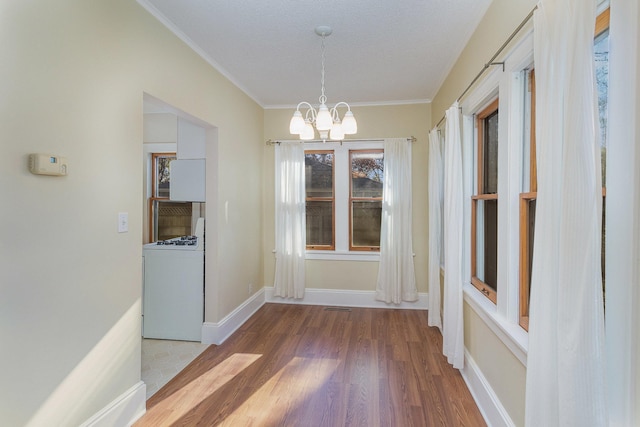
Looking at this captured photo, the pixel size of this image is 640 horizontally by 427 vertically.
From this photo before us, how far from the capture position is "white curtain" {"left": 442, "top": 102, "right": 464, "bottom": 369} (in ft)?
8.78

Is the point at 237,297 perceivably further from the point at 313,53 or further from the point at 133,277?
the point at 313,53

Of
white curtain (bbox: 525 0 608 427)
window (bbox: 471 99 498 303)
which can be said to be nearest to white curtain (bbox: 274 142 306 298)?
window (bbox: 471 99 498 303)

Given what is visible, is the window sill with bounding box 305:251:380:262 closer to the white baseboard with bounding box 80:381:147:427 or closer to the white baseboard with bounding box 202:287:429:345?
the white baseboard with bounding box 202:287:429:345

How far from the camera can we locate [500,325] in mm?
1923

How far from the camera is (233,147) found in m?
3.62

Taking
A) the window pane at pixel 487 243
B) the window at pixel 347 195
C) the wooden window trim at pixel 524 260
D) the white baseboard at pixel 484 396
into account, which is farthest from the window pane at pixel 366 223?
the wooden window trim at pixel 524 260

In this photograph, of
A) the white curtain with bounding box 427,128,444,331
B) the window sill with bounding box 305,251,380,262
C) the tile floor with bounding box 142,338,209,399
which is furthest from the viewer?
the window sill with bounding box 305,251,380,262

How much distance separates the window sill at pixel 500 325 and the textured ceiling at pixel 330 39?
204 centimetres

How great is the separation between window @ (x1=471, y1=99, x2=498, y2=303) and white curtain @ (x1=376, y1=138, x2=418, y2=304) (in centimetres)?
144

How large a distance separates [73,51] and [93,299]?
4.36 feet

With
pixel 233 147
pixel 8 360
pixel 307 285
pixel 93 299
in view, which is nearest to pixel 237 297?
pixel 307 285

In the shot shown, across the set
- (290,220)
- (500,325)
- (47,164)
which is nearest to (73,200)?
(47,164)

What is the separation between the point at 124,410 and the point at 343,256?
9.88ft

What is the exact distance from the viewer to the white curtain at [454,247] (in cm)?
268
